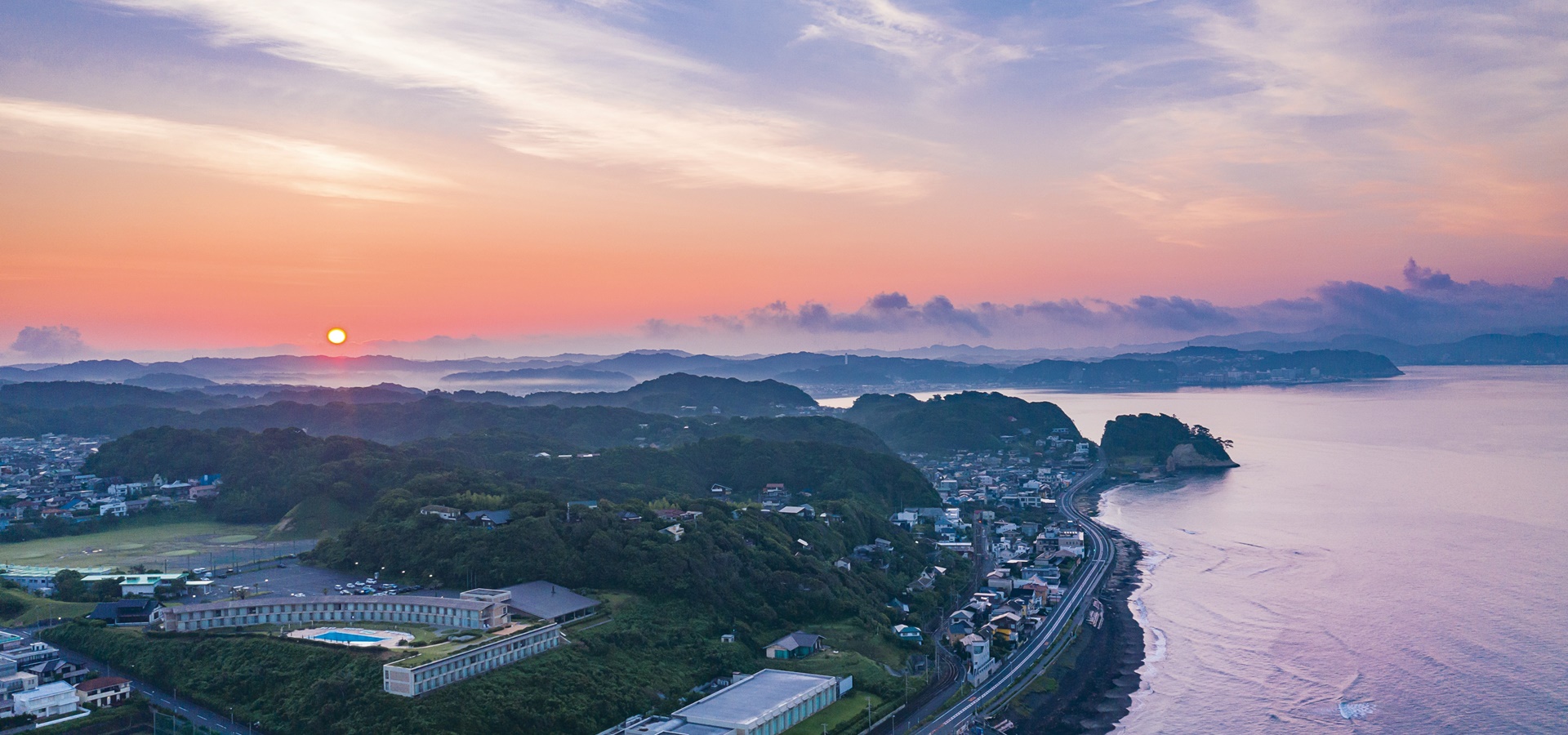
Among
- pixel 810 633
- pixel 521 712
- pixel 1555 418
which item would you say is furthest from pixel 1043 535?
pixel 1555 418

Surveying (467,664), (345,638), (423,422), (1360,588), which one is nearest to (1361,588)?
(1360,588)

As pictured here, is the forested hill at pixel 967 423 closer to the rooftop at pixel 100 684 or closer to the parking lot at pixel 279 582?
the parking lot at pixel 279 582

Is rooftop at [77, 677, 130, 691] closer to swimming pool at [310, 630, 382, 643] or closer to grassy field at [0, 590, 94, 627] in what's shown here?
swimming pool at [310, 630, 382, 643]

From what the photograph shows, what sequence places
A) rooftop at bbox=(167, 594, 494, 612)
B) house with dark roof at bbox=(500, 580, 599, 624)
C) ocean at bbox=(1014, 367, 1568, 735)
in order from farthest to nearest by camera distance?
ocean at bbox=(1014, 367, 1568, 735) → house with dark roof at bbox=(500, 580, 599, 624) → rooftop at bbox=(167, 594, 494, 612)

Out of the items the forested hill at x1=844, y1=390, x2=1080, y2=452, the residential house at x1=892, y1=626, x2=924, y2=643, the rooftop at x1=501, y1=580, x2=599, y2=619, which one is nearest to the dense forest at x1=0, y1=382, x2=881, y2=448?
the forested hill at x1=844, y1=390, x2=1080, y2=452

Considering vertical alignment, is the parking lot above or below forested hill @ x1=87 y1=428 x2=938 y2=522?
below

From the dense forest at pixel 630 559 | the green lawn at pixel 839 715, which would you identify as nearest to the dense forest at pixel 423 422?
the dense forest at pixel 630 559

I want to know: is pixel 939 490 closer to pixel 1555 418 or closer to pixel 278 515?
pixel 278 515
